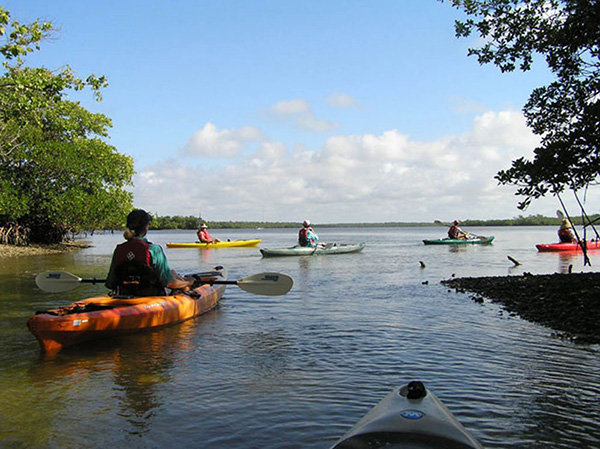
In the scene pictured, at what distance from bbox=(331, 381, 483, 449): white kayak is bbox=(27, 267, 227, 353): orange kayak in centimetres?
505

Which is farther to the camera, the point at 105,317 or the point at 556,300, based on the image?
the point at 556,300

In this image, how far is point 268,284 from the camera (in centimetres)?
968

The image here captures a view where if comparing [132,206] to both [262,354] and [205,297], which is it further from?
[262,354]

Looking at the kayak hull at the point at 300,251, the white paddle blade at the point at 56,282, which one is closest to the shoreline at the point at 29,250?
the kayak hull at the point at 300,251

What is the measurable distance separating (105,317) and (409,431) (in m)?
5.53

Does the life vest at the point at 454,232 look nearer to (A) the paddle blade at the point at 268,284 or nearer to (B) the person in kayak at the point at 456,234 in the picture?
(B) the person in kayak at the point at 456,234

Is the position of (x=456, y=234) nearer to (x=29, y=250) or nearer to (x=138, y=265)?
(x=29, y=250)

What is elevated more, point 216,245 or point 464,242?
point 464,242

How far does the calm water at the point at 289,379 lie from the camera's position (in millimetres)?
4340

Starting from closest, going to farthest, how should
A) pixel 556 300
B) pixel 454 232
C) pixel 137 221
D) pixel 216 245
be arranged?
1. pixel 137 221
2. pixel 556 300
3. pixel 216 245
4. pixel 454 232

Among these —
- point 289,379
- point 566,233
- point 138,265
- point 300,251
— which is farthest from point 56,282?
point 566,233

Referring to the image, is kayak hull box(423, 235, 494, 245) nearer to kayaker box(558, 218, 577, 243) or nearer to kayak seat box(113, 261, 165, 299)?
kayaker box(558, 218, 577, 243)

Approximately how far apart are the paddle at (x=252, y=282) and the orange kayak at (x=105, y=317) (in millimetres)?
1041

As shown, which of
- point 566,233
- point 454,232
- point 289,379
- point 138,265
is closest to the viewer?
point 289,379
